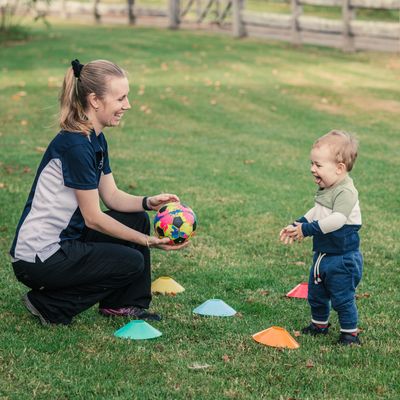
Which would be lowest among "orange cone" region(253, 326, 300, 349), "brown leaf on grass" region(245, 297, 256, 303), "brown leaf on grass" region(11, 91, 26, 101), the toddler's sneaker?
"brown leaf on grass" region(11, 91, 26, 101)

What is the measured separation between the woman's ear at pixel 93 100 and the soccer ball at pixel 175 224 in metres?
0.77

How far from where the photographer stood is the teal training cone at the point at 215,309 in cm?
548

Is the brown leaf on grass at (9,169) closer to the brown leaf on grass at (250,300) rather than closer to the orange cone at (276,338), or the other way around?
the brown leaf on grass at (250,300)

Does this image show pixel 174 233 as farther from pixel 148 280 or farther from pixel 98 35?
pixel 98 35

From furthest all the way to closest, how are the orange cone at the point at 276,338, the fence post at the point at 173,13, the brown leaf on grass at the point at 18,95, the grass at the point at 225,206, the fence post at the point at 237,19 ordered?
1. the fence post at the point at 173,13
2. the fence post at the point at 237,19
3. the brown leaf on grass at the point at 18,95
4. the orange cone at the point at 276,338
5. the grass at the point at 225,206

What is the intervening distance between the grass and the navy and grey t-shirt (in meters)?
0.52

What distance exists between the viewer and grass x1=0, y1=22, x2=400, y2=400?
4465mm

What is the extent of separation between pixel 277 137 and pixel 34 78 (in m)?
6.63

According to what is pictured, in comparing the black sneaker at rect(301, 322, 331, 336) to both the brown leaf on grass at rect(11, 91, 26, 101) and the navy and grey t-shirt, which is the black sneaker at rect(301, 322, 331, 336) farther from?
the brown leaf on grass at rect(11, 91, 26, 101)

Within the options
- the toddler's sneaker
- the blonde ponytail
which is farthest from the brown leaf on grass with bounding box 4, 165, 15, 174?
the blonde ponytail

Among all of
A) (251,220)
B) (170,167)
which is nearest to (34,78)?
(170,167)

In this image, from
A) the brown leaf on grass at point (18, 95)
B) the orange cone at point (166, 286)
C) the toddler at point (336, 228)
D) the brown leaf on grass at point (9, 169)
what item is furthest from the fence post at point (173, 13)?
the toddler at point (336, 228)

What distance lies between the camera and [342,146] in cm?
491

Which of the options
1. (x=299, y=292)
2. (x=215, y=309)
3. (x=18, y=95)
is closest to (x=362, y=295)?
(x=299, y=292)
